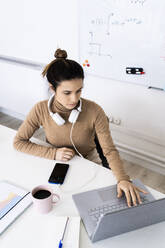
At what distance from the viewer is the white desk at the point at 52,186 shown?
70 cm

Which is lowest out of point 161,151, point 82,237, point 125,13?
point 161,151

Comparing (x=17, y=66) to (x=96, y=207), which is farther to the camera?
(x=17, y=66)

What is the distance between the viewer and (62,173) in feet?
3.18

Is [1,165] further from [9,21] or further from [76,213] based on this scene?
[9,21]

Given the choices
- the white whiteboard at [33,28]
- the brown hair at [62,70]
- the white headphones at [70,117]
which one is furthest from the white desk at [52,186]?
the white whiteboard at [33,28]

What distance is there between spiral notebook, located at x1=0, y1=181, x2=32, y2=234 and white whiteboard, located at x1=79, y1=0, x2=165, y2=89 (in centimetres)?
134

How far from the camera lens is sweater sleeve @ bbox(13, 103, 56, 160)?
1083 mm

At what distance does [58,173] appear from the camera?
97cm

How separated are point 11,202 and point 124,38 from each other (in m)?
1.48

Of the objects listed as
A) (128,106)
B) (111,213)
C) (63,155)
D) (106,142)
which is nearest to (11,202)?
(63,155)

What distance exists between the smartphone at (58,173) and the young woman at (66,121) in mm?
53

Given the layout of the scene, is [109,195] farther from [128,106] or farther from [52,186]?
[128,106]

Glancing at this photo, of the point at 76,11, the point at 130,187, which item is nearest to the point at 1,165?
the point at 130,187

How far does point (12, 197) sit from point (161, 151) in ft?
→ 4.81
